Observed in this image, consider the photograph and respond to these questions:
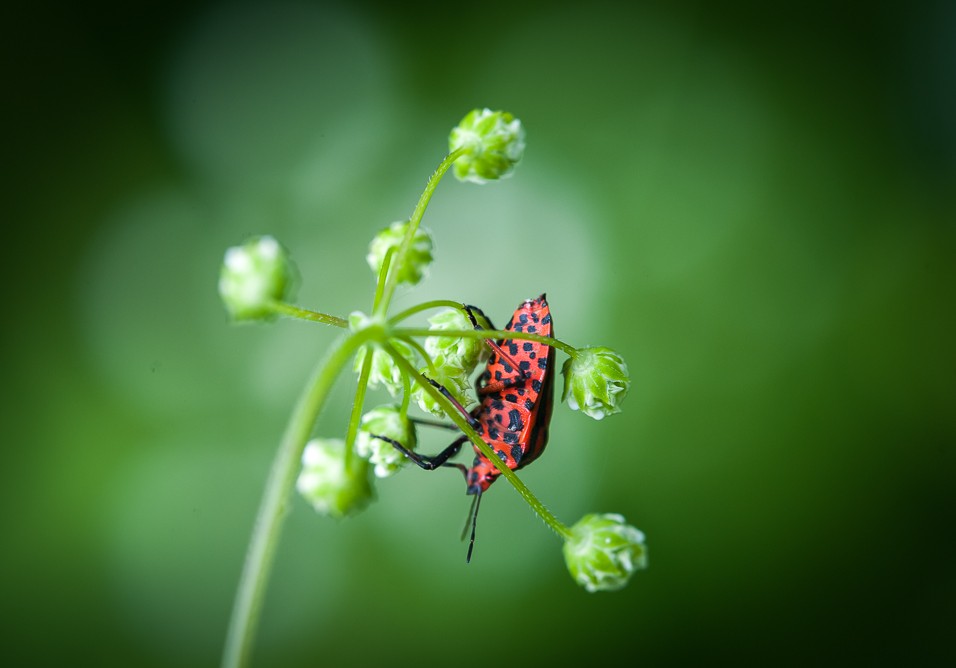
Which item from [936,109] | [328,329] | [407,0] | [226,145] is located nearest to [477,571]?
[328,329]

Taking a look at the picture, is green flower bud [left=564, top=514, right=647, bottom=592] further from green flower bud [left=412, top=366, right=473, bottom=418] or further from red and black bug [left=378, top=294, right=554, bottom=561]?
green flower bud [left=412, top=366, right=473, bottom=418]

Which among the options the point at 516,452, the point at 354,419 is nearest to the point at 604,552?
the point at 516,452

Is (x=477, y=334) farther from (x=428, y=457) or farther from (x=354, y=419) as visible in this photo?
(x=428, y=457)

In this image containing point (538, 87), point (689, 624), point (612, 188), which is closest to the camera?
point (689, 624)

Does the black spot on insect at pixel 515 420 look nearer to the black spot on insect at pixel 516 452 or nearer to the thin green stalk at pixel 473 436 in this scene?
the black spot on insect at pixel 516 452

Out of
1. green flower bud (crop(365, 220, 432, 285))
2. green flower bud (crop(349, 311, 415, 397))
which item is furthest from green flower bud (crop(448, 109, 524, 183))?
green flower bud (crop(349, 311, 415, 397))

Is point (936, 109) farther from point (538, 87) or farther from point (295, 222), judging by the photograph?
point (295, 222)

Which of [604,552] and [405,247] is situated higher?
[405,247]

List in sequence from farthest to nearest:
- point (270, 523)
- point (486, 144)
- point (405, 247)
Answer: point (486, 144)
point (405, 247)
point (270, 523)
